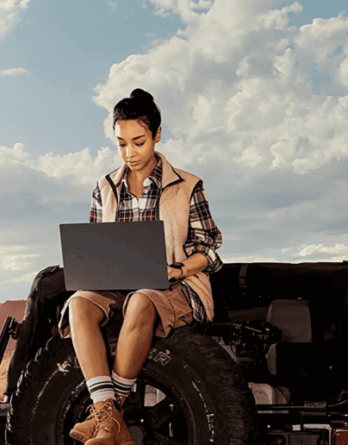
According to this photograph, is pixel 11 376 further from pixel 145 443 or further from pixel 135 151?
pixel 135 151

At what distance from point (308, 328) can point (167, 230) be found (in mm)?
988

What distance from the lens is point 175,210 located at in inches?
137

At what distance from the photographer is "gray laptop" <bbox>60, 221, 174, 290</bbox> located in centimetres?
318

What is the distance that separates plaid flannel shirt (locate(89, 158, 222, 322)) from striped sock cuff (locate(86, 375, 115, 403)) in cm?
58

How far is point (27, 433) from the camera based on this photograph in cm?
342

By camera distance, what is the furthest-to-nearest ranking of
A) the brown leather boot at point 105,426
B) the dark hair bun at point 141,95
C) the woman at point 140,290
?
the dark hair bun at point 141,95 < the woman at point 140,290 < the brown leather boot at point 105,426

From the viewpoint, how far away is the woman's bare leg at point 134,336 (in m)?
3.19

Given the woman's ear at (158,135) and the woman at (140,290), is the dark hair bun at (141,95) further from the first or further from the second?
the woman's ear at (158,135)

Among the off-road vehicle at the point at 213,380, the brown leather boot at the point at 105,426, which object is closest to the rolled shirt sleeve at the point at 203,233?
the off-road vehicle at the point at 213,380

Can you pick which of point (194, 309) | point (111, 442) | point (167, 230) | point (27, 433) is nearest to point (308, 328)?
point (194, 309)

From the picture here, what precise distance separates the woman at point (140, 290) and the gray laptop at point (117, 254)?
83 mm

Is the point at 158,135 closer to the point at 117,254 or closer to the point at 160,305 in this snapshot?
the point at 117,254

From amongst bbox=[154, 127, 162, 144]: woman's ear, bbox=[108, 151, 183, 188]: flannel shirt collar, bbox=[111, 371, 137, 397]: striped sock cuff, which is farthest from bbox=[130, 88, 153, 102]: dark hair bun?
bbox=[111, 371, 137, 397]: striped sock cuff

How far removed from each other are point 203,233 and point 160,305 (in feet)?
1.60
